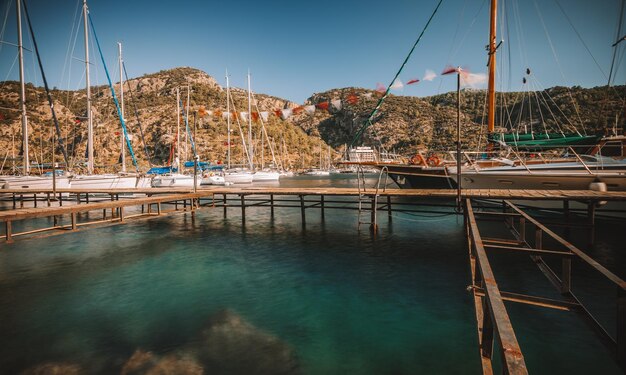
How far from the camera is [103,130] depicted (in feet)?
293

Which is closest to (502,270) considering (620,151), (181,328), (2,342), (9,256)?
(181,328)

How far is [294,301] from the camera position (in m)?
9.21

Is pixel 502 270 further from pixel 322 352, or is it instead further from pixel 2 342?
pixel 2 342

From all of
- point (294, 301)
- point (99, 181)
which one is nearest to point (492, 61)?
point (294, 301)

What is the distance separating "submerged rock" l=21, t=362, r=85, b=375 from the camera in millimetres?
5781

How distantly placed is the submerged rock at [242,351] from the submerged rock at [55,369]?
228 cm

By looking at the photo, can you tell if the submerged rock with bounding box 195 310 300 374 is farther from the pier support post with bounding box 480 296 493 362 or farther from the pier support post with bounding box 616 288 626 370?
the pier support post with bounding box 616 288 626 370

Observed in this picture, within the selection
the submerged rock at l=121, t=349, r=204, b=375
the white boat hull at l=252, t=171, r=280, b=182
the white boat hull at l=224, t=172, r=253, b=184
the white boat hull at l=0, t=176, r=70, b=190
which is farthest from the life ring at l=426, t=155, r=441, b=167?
the white boat hull at l=252, t=171, r=280, b=182

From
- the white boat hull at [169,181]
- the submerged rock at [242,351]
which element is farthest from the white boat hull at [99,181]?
the submerged rock at [242,351]

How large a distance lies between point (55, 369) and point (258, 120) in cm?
12139

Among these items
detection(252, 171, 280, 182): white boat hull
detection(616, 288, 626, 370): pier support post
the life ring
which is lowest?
detection(616, 288, 626, 370): pier support post

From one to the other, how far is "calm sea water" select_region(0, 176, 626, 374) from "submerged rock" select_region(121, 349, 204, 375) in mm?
245

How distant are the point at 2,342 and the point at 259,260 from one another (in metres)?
8.22

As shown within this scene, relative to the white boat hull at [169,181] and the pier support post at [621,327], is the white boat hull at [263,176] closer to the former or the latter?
the white boat hull at [169,181]
